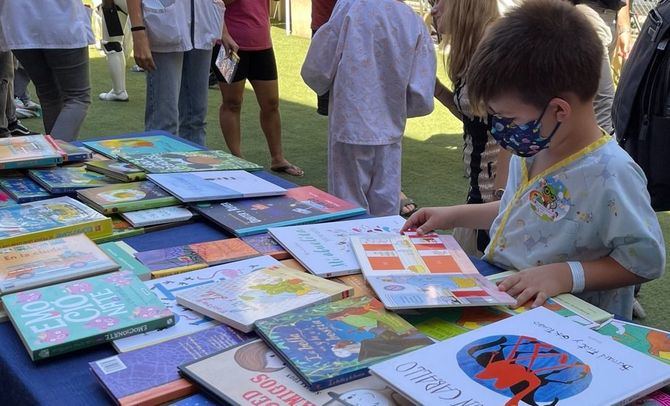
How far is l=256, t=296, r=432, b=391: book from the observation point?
3.12 feet

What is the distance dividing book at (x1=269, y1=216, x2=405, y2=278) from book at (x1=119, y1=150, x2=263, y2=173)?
0.51m

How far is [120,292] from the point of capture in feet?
3.94

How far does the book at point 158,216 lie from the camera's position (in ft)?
5.15

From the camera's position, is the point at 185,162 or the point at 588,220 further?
the point at 185,162

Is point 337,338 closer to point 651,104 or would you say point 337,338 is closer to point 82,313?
point 82,313

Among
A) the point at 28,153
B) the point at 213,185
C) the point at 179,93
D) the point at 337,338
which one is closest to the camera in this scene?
the point at 337,338

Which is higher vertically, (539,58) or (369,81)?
(539,58)

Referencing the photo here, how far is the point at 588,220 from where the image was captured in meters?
1.31

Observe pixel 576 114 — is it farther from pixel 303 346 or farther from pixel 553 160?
pixel 303 346

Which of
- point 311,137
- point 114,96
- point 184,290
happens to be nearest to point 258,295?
point 184,290

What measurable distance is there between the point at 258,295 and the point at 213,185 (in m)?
0.66

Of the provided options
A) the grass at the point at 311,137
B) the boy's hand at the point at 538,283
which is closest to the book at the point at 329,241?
the boy's hand at the point at 538,283

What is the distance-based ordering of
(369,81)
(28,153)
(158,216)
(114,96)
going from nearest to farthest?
1. (158,216)
2. (28,153)
3. (369,81)
4. (114,96)

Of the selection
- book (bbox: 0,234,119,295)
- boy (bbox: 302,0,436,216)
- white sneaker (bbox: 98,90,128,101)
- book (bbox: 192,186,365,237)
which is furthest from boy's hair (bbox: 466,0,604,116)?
white sneaker (bbox: 98,90,128,101)
